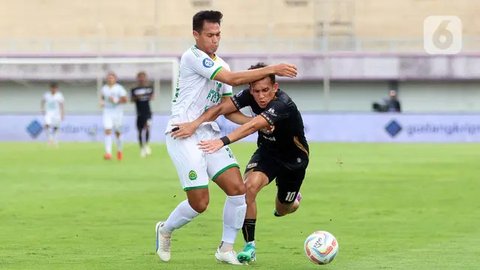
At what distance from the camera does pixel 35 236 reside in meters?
13.6

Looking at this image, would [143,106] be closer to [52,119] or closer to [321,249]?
[52,119]

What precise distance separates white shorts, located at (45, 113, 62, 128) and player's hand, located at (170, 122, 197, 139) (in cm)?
3171

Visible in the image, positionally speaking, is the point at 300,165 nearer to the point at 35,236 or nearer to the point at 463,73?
the point at 35,236

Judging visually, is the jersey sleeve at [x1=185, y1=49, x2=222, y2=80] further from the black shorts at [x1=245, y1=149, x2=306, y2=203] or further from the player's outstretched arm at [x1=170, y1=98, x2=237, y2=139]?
the black shorts at [x1=245, y1=149, x2=306, y2=203]

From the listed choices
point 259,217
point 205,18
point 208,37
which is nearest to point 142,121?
point 259,217

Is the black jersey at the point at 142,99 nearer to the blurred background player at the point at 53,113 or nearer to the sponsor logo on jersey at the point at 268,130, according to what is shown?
the blurred background player at the point at 53,113

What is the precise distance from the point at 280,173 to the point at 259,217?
4142 millimetres

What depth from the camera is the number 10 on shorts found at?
55.6 metres

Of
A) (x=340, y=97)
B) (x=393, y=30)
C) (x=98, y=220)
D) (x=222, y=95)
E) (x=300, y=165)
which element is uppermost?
(x=222, y=95)

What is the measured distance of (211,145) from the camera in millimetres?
10672

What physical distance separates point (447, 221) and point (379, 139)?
2800cm

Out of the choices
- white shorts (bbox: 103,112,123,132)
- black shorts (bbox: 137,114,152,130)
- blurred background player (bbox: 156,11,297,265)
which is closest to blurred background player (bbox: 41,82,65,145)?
black shorts (bbox: 137,114,152,130)

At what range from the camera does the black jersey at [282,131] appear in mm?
10922

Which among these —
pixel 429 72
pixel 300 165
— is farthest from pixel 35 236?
pixel 429 72
